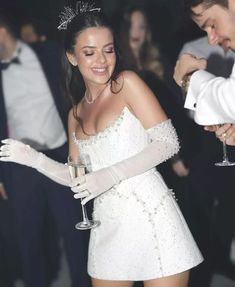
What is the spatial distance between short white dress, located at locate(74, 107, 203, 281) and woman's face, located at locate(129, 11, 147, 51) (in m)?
1.90

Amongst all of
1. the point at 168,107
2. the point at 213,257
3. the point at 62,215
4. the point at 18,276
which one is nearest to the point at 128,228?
the point at 62,215

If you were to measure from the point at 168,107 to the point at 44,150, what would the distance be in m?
1.24

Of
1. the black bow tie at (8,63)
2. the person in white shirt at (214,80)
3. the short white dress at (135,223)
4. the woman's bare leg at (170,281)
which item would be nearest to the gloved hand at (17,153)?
the short white dress at (135,223)

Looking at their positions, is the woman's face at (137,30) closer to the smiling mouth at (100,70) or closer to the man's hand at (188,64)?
the smiling mouth at (100,70)

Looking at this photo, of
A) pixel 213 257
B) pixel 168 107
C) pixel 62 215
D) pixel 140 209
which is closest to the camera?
pixel 140 209

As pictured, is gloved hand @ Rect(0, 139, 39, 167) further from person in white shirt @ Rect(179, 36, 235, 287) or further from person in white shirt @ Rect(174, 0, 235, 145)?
person in white shirt @ Rect(179, 36, 235, 287)

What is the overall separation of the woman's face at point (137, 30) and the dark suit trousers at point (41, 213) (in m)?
1.31

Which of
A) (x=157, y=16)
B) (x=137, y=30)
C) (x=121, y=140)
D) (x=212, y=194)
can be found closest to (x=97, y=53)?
(x=121, y=140)

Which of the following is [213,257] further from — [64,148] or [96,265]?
[96,265]

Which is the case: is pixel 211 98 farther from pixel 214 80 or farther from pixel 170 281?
pixel 170 281

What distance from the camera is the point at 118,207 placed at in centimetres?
210

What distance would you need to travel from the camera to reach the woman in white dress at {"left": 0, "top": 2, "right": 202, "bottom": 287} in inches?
80.3

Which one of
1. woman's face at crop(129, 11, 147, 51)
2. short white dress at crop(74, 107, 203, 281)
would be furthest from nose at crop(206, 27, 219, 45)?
woman's face at crop(129, 11, 147, 51)

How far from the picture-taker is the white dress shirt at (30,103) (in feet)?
10.9
